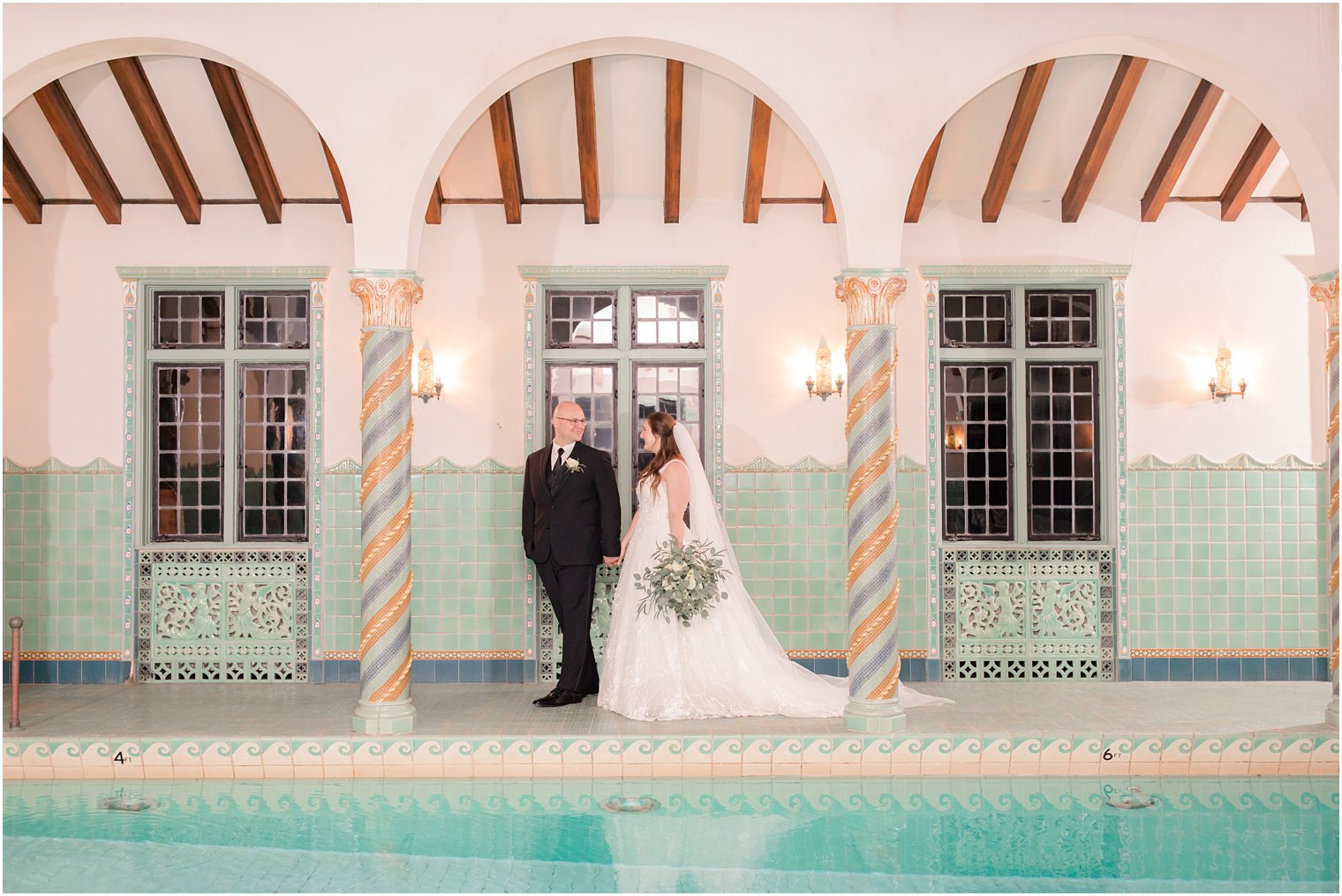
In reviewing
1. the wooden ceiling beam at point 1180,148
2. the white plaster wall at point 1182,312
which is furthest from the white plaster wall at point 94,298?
the wooden ceiling beam at point 1180,148

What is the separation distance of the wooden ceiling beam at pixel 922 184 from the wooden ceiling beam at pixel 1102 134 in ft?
3.19

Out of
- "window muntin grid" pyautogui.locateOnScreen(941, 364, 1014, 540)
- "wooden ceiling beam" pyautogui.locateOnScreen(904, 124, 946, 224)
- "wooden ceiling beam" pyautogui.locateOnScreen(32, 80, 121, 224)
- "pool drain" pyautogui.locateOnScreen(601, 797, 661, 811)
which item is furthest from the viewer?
"window muntin grid" pyautogui.locateOnScreen(941, 364, 1014, 540)

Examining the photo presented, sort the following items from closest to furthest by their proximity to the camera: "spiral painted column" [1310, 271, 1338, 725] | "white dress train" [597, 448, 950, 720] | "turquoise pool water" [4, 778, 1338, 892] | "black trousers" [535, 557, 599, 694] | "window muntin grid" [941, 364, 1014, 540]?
1. "turquoise pool water" [4, 778, 1338, 892]
2. "spiral painted column" [1310, 271, 1338, 725]
3. "white dress train" [597, 448, 950, 720]
4. "black trousers" [535, 557, 599, 694]
5. "window muntin grid" [941, 364, 1014, 540]

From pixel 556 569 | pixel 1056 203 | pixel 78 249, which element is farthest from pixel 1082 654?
pixel 78 249

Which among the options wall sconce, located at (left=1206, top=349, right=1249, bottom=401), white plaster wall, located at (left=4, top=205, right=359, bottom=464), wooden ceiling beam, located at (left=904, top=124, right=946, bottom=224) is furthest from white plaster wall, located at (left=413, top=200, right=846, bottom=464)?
wall sconce, located at (left=1206, top=349, right=1249, bottom=401)

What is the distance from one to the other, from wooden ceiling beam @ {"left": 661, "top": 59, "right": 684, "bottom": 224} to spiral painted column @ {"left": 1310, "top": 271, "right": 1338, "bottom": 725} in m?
3.94

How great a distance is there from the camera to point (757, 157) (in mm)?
7230

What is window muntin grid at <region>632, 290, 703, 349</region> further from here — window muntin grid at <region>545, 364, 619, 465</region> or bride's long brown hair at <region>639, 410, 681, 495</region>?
bride's long brown hair at <region>639, 410, 681, 495</region>

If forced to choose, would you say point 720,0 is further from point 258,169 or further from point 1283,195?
point 1283,195

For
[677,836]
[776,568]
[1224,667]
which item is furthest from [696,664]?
[1224,667]

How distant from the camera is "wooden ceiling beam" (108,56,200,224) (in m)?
6.60

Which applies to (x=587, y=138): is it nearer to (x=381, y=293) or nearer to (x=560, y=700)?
(x=381, y=293)

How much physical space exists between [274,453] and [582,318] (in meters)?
2.48

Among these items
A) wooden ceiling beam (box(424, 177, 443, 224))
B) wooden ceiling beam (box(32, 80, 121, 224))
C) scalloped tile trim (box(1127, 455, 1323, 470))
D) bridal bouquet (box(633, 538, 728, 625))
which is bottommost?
bridal bouquet (box(633, 538, 728, 625))
